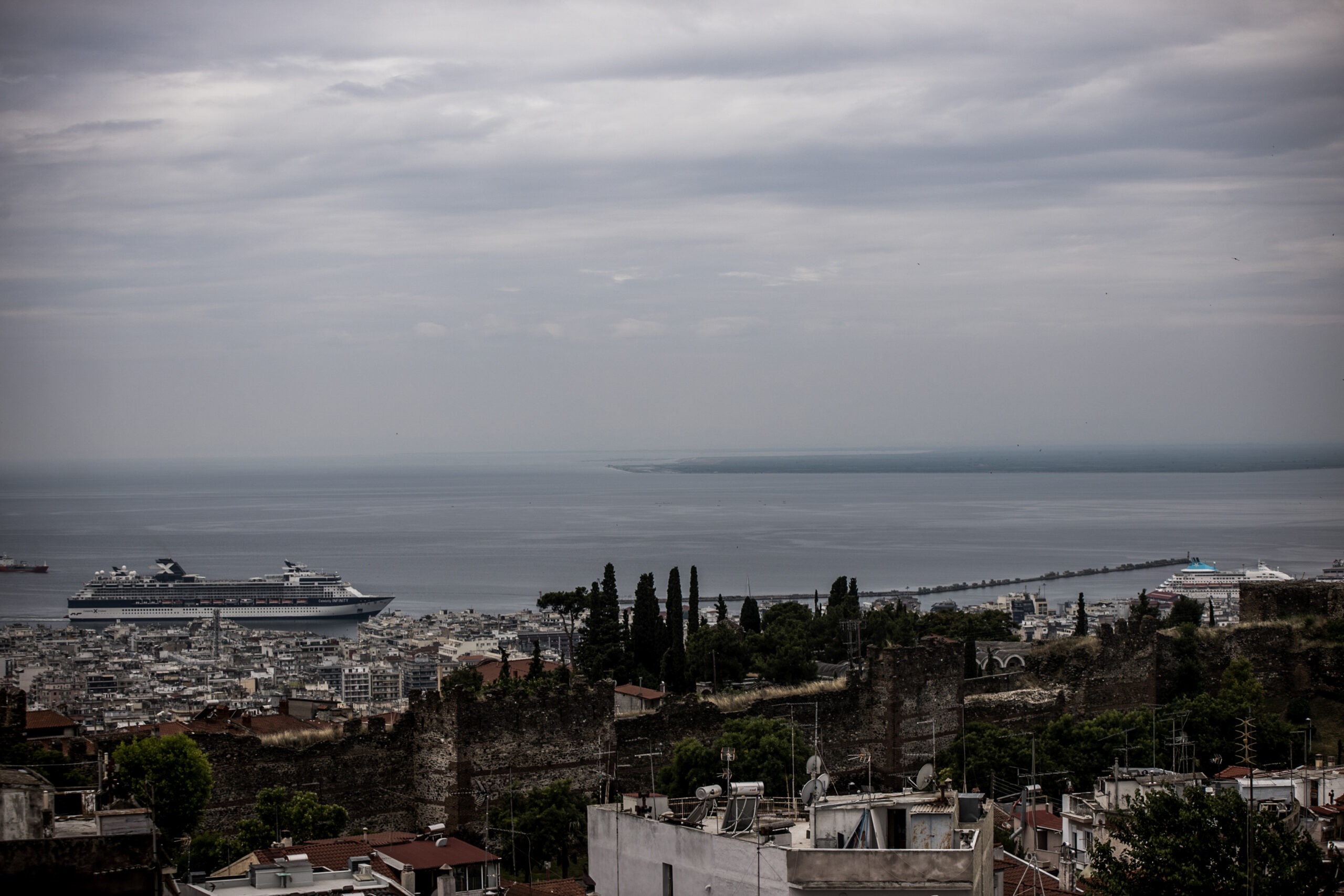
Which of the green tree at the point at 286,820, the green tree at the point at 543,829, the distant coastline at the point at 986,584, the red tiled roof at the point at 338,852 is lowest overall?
the distant coastline at the point at 986,584

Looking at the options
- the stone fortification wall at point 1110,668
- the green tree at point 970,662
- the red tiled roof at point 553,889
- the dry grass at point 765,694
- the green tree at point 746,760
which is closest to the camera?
the red tiled roof at point 553,889

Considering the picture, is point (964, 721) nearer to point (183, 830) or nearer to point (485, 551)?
point (183, 830)

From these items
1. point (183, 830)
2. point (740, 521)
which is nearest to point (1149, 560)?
point (740, 521)

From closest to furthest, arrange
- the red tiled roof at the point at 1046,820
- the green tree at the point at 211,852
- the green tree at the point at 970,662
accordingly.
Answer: the green tree at the point at 211,852 → the red tiled roof at the point at 1046,820 → the green tree at the point at 970,662

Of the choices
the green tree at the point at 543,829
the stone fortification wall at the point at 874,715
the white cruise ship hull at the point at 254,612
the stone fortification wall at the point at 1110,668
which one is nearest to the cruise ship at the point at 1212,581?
the white cruise ship hull at the point at 254,612

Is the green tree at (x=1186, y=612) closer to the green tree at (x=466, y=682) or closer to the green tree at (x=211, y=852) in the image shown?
the green tree at (x=466, y=682)

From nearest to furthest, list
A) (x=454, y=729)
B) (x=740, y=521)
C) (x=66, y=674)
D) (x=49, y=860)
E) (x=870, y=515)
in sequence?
(x=49, y=860), (x=454, y=729), (x=66, y=674), (x=740, y=521), (x=870, y=515)

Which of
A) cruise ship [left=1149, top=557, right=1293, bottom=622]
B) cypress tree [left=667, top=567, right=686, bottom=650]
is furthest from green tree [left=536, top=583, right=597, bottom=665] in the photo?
cruise ship [left=1149, top=557, right=1293, bottom=622]

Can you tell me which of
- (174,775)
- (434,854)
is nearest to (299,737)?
(174,775)
